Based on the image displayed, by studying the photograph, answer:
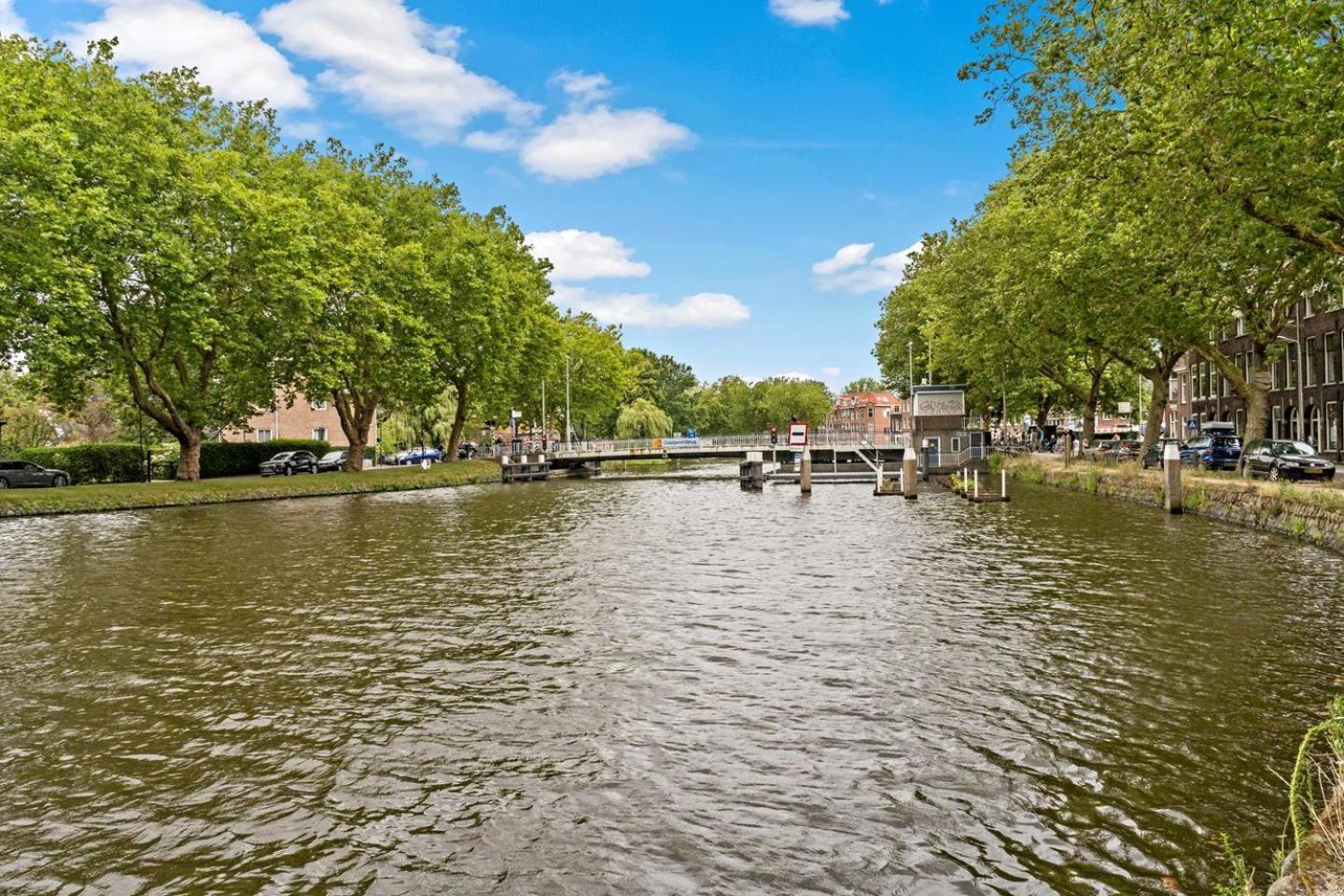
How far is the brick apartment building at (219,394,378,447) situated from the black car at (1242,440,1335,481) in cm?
6498

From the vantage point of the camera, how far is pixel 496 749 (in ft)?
27.6

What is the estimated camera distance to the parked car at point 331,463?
197ft

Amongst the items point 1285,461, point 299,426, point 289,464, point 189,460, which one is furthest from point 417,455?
point 1285,461

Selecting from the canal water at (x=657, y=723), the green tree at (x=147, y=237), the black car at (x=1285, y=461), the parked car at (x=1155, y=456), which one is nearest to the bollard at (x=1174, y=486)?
the black car at (x=1285, y=461)

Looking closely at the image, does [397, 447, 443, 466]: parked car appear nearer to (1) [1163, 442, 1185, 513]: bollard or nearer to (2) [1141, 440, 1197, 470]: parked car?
(2) [1141, 440, 1197, 470]: parked car

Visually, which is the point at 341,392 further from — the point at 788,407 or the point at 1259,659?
the point at 788,407

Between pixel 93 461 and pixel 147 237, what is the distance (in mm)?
18003

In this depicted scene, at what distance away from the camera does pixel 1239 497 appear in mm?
26734

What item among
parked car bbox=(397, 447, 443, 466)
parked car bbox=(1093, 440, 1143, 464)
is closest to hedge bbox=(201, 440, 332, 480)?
parked car bbox=(397, 447, 443, 466)

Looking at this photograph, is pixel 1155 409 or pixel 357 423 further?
pixel 357 423

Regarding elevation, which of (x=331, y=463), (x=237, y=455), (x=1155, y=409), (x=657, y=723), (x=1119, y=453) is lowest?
(x=657, y=723)

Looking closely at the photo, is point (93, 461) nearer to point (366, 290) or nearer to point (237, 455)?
point (237, 455)

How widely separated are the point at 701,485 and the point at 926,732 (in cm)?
4790

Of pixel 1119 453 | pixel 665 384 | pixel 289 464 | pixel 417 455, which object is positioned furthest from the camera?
pixel 665 384
